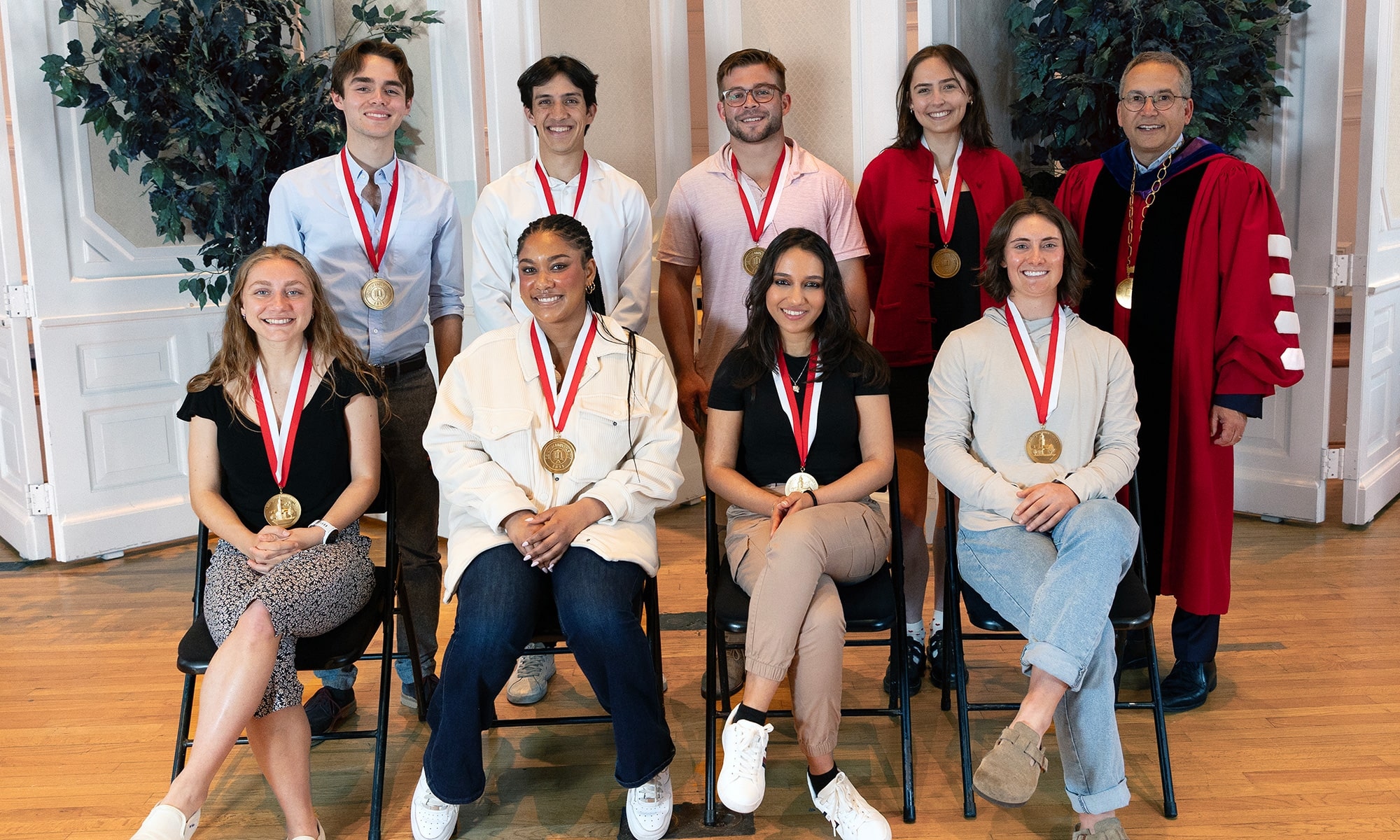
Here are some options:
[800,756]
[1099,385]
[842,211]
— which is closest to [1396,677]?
[1099,385]

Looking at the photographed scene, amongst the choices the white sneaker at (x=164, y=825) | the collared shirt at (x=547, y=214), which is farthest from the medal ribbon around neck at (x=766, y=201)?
the white sneaker at (x=164, y=825)

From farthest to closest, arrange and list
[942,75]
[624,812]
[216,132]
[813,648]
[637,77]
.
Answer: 1. [637,77]
2. [216,132]
3. [942,75]
4. [624,812]
5. [813,648]

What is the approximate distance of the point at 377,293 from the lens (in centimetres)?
305

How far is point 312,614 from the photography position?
2.56m

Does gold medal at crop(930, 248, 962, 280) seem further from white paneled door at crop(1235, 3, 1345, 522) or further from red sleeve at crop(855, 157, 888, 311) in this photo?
white paneled door at crop(1235, 3, 1345, 522)

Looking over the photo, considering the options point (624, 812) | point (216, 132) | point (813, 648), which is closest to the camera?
point (813, 648)

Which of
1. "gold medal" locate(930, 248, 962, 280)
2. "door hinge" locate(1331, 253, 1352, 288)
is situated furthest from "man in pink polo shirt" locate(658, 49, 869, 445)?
"door hinge" locate(1331, 253, 1352, 288)

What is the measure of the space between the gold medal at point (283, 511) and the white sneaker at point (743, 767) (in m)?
1.15

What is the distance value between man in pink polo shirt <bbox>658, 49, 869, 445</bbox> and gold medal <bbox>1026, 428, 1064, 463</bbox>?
73 cm

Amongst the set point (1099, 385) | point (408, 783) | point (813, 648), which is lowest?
point (408, 783)

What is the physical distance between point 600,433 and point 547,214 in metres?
0.79

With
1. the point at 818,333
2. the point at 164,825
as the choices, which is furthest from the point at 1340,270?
the point at 164,825

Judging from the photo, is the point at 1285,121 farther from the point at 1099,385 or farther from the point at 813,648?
the point at 813,648

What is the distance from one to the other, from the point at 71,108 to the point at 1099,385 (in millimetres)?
4092
